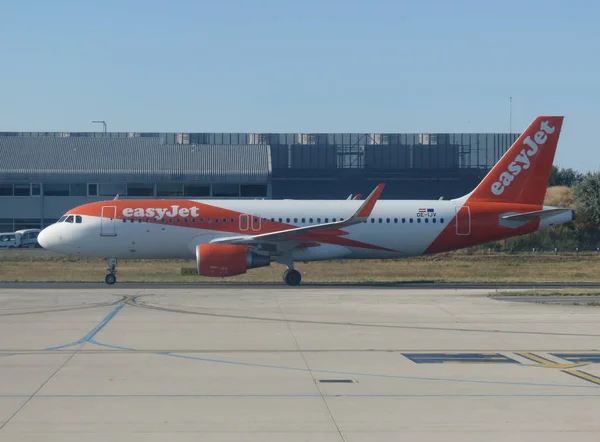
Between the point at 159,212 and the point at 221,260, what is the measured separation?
4.26 meters

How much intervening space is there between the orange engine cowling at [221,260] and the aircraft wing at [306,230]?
1.33 m

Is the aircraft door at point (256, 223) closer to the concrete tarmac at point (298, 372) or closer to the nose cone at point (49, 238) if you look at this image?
the nose cone at point (49, 238)

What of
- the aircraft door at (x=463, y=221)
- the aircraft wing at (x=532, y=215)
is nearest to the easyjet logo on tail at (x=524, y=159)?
the aircraft wing at (x=532, y=215)

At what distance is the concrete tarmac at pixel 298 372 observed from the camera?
10383 millimetres

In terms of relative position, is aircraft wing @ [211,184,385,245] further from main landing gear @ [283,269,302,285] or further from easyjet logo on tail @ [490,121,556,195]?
easyjet logo on tail @ [490,121,556,195]

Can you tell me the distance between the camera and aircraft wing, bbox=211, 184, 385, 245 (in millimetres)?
35884

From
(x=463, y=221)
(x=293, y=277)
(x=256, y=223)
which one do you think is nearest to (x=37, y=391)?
(x=293, y=277)

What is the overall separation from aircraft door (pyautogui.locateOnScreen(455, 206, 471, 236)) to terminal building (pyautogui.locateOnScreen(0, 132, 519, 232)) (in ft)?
124

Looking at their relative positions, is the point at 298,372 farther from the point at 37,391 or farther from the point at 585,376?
the point at 585,376

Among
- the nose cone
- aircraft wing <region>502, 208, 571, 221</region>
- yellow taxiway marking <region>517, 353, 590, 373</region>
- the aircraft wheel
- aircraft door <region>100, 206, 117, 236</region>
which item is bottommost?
the aircraft wheel

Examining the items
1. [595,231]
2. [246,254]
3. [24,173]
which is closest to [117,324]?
[246,254]

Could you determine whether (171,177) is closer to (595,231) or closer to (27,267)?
(27,267)

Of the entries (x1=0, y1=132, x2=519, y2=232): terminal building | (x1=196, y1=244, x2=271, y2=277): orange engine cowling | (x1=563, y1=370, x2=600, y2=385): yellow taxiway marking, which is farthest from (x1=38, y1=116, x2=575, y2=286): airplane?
(x1=0, y1=132, x2=519, y2=232): terminal building
